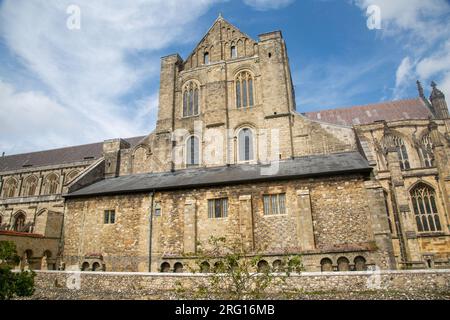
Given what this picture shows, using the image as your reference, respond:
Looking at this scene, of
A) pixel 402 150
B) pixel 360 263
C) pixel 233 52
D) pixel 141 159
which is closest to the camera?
pixel 360 263

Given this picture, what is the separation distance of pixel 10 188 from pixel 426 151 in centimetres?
5301

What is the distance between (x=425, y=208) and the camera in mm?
26203

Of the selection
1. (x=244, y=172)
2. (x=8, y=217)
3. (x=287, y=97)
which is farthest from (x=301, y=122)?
(x=8, y=217)

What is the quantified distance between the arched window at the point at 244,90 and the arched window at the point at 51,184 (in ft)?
91.3

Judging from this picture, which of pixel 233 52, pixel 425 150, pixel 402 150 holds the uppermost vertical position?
pixel 233 52

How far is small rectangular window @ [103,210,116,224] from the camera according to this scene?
19.7 metres

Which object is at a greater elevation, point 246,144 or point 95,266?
point 246,144

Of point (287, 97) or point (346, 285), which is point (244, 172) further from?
point (346, 285)

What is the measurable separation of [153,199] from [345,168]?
1232 cm

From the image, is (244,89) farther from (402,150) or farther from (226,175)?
(402,150)

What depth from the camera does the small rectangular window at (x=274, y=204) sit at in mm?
16750

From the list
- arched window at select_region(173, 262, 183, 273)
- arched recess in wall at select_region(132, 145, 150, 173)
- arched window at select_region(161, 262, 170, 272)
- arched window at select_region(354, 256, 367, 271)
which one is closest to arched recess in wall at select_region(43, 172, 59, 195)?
arched recess in wall at select_region(132, 145, 150, 173)

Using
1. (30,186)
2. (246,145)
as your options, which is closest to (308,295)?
(246,145)

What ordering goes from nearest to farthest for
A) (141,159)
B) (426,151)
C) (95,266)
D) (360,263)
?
(360,263) → (95,266) → (141,159) → (426,151)
